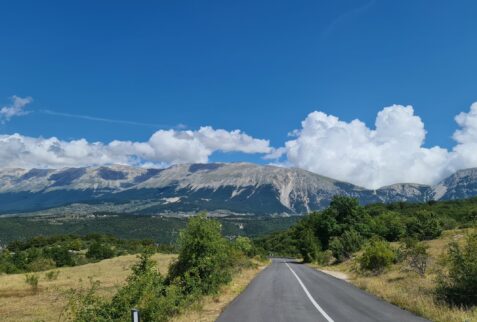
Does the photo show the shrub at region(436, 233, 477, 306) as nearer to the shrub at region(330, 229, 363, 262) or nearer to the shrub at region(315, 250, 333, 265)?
the shrub at region(330, 229, 363, 262)

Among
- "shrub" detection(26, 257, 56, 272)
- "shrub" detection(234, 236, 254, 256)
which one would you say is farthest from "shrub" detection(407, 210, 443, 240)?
"shrub" detection(26, 257, 56, 272)

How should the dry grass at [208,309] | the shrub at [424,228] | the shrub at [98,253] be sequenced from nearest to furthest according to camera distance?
the dry grass at [208,309] < the shrub at [424,228] < the shrub at [98,253]

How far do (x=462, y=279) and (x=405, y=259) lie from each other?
2212cm

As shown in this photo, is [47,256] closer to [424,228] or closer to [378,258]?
[378,258]

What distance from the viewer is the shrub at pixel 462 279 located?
17281 millimetres

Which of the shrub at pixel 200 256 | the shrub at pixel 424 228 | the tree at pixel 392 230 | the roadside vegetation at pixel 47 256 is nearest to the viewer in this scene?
the shrub at pixel 200 256

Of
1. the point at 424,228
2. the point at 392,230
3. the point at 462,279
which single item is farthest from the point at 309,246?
the point at 462,279

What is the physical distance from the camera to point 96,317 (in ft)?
49.2

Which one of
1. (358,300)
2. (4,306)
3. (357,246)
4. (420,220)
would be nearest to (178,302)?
(358,300)

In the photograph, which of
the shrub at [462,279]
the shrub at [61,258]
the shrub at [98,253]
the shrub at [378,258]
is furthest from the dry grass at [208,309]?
the shrub at [98,253]

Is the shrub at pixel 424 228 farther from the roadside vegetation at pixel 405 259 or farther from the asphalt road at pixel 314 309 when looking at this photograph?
the asphalt road at pixel 314 309

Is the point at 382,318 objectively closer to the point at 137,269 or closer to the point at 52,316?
the point at 137,269

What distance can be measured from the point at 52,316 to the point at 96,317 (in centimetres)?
1334

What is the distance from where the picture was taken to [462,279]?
1775 centimetres
